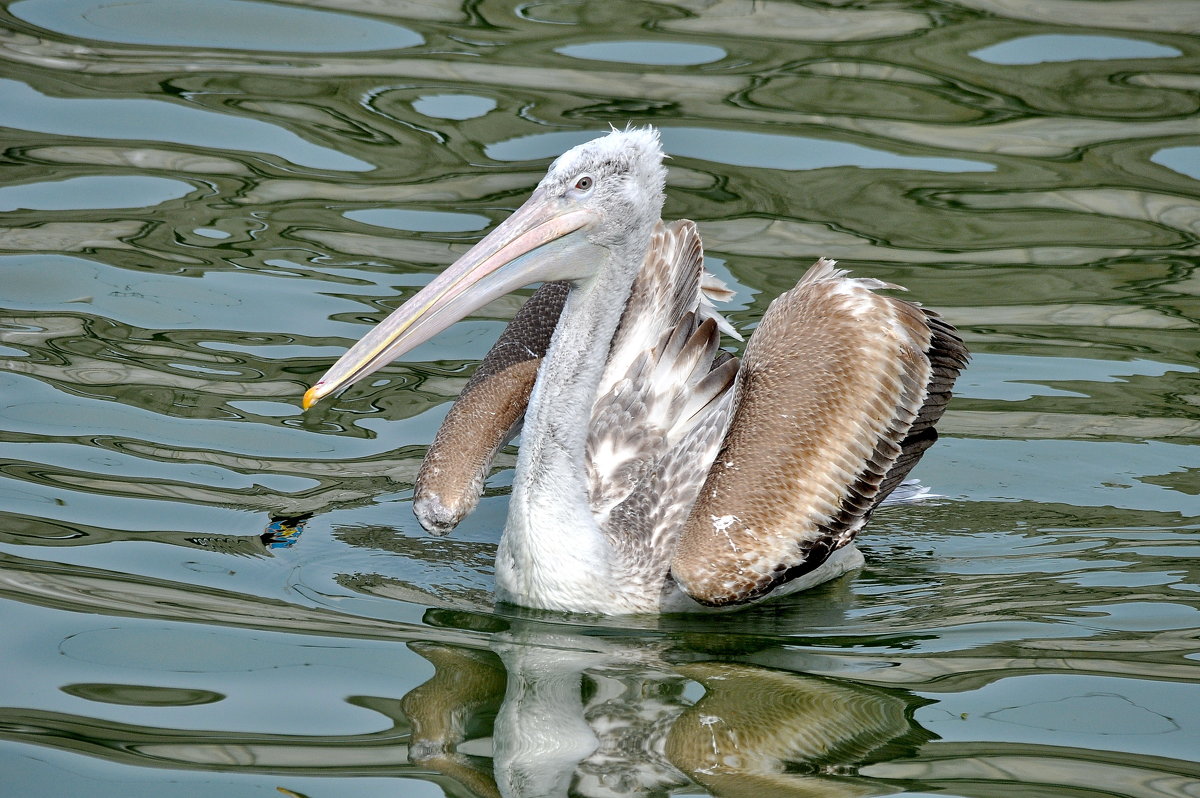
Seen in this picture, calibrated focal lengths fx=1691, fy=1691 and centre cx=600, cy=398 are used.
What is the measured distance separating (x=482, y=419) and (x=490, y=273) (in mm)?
740

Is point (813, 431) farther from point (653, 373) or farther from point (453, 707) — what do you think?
point (453, 707)

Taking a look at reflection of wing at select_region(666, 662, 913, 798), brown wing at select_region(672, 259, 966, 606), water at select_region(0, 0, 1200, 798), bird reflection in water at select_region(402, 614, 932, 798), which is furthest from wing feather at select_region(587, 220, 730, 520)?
reflection of wing at select_region(666, 662, 913, 798)

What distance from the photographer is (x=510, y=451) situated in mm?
6973

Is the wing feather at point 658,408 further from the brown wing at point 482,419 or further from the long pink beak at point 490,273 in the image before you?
the long pink beak at point 490,273

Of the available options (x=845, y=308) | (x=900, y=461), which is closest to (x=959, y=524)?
(x=900, y=461)

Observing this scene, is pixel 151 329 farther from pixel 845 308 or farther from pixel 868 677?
pixel 868 677

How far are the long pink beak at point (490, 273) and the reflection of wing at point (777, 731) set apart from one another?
50.3 inches

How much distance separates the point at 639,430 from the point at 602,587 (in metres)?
0.66

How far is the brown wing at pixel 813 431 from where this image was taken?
5070mm

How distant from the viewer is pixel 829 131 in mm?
9117

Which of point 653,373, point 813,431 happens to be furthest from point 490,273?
point 813,431

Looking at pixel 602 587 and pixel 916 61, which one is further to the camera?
pixel 916 61

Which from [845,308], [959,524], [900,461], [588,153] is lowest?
[959,524]

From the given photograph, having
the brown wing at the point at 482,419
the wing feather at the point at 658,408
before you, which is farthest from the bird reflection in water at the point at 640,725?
the brown wing at the point at 482,419
